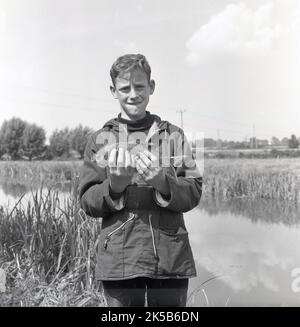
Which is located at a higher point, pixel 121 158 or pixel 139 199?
pixel 121 158

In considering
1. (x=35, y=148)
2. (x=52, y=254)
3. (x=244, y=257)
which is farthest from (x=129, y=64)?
(x=35, y=148)

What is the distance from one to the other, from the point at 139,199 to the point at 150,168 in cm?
15

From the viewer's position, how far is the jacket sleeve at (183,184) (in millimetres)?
1158

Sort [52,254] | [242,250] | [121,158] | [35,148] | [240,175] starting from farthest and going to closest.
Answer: [240,175] < [35,148] < [242,250] < [52,254] < [121,158]

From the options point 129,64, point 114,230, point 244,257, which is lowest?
point 244,257

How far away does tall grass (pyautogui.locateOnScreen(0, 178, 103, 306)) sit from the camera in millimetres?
2311

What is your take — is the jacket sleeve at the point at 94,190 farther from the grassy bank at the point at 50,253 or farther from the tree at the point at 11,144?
the tree at the point at 11,144

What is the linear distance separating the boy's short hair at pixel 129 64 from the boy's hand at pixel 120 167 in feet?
1.02

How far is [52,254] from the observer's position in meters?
2.58

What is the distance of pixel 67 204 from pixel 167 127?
1651 mm

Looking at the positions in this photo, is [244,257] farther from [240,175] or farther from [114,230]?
[240,175]

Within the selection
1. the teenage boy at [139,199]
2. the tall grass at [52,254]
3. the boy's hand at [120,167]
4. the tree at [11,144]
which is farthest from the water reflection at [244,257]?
the tree at [11,144]

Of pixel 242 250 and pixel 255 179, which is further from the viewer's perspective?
pixel 255 179

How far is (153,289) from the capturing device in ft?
4.00
